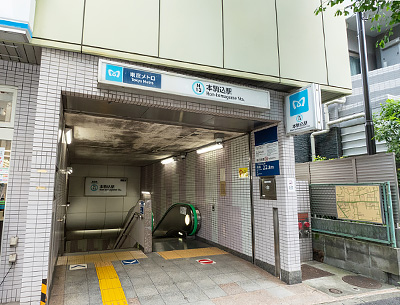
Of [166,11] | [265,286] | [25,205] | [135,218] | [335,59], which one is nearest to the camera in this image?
[25,205]

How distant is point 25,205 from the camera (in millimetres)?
3871

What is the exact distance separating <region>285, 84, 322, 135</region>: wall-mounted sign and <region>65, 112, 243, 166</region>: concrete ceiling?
1.58 meters

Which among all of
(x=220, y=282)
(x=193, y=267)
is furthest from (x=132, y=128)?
(x=220, y=282)

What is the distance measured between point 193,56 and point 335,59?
3229 mm

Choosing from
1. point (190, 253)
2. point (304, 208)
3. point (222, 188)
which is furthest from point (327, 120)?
point (190, 253)

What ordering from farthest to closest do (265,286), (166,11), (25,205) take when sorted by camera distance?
(265,286) → (166,11) → (25,205)

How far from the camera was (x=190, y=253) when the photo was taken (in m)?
6.77

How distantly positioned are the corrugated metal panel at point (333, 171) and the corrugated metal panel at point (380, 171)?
267 mm

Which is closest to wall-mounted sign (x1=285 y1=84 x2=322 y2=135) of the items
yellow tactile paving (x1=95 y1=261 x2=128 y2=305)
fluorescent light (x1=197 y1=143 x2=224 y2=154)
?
fluorescent light (x1=197 y1=143 x2=224 y2=154)

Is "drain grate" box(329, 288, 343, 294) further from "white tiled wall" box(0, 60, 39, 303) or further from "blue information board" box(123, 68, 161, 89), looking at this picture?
"white tiled wall" box(0, 60, 39, 303)

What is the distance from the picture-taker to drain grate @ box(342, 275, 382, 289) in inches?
188

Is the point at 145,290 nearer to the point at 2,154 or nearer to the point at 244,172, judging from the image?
the point at 2,154

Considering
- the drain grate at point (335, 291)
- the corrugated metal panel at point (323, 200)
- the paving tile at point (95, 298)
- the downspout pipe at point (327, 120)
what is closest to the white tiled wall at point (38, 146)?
the drain grate at point (335, 291)

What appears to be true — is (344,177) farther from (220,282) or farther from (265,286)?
(220,282)
